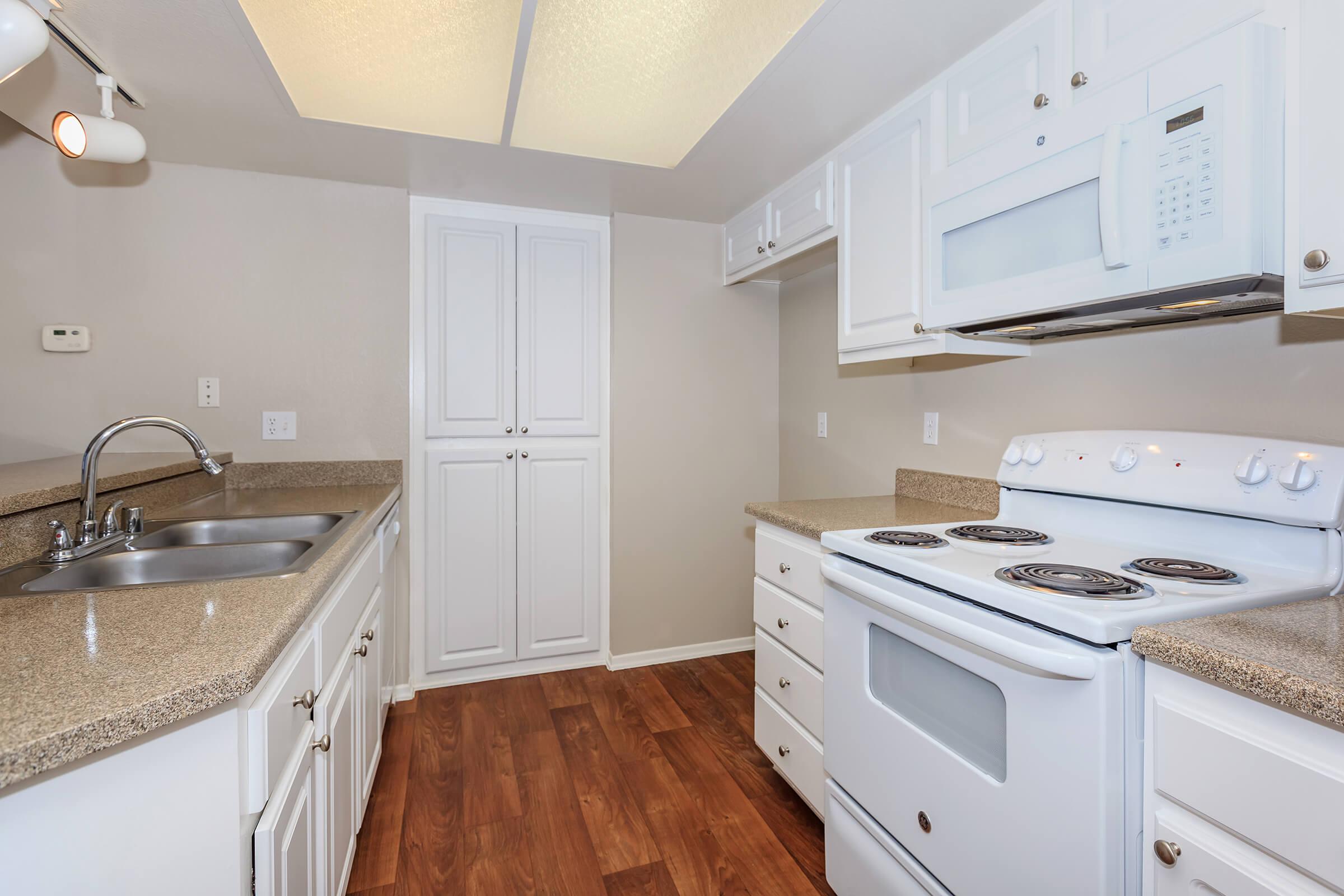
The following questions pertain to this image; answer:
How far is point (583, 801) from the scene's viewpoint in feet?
6.29

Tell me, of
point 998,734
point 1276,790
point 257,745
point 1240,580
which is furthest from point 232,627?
point 1240,580

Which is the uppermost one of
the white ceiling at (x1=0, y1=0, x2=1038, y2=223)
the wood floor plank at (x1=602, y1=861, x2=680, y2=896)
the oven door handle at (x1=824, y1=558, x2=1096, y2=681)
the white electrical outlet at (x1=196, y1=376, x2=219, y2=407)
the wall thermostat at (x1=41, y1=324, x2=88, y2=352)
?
the white ceiling at (x1=0, y1=0, x2=1038, y2=223)

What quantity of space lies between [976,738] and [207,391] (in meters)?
2.75

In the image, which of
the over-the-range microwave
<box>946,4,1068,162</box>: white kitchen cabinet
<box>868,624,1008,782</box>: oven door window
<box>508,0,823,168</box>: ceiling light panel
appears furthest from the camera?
<box>508,0,823,168</box>: ceiling light panel

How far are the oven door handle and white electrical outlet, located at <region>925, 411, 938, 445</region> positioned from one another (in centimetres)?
90

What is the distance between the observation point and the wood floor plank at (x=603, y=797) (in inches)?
66.6

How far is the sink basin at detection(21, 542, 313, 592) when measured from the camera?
1286 mm

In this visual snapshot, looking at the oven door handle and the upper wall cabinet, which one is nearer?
the oven door handle

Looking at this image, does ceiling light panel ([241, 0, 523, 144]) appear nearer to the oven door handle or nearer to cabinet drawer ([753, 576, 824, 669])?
the oven door handle

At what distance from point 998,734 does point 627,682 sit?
1.93 meters

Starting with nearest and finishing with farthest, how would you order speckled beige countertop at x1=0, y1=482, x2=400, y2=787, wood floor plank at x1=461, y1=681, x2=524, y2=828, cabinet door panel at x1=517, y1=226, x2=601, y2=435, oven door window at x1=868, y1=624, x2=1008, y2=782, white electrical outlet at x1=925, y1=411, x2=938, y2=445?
speckled beige countertop at x1=0, y1=482, x2=400, y2=787, oven door window at x1=868, y1=624, x2=1008, y2=782, wood floor plank at x1=461, y1=681, x2=524, y2=828, white electrical outlet at x1=925, y1=411, x2=938, y2=445, cabinet door panel at x1=517, y1=226, x2=601, y2=435

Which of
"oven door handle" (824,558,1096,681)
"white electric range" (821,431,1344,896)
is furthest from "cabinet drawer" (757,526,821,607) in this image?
"oven door handle" (824,558,1096,681)

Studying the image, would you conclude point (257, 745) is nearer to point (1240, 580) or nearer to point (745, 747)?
point (1240, 580)

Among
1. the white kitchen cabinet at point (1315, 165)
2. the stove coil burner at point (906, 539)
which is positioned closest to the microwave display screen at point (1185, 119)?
the white kitchen cabinet at point (1315, 165)
